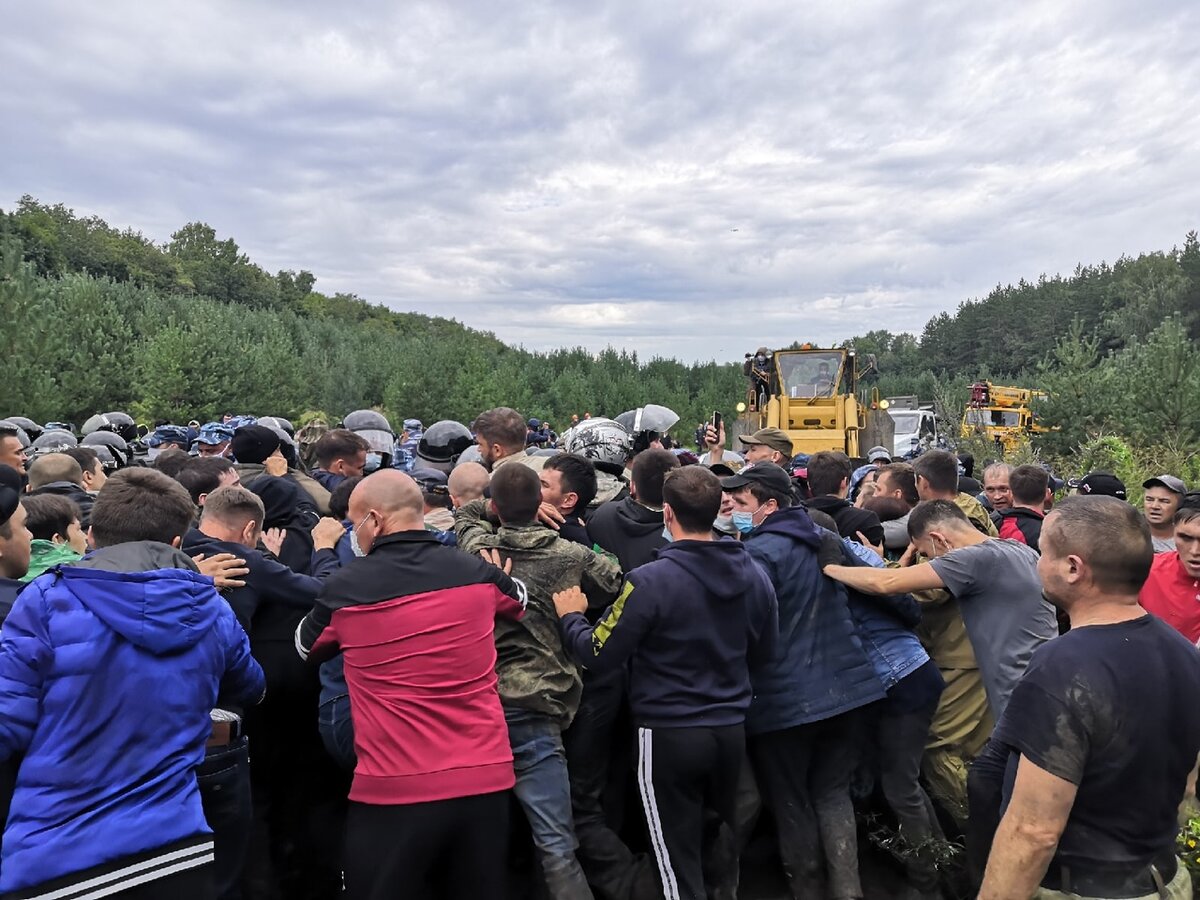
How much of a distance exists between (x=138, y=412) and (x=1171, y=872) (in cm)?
2778

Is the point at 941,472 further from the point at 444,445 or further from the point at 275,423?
the point at 275,423

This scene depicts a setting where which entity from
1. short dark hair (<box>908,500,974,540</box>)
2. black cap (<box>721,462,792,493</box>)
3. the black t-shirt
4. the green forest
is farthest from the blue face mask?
the green forest

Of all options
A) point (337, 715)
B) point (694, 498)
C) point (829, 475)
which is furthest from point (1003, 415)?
point (337, 715)

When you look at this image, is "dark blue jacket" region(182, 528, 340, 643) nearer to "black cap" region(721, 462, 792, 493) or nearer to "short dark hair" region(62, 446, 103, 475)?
"black cap" region(721, 462, 792, 493)

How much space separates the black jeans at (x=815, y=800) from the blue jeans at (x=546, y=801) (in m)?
0.96

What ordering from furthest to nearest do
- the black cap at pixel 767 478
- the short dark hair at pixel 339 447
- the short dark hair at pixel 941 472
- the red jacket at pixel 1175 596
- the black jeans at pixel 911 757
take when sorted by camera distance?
the short dark hair at pixel 339 447
the short dark hair at pixel 941 472
the red jacket at pixel 1175 596
the black cap at pixel 767 478
the black jeans at pixel 911 757

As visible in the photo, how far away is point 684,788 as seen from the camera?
300 cm

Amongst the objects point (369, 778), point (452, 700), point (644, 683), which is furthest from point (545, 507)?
point (369, 778)

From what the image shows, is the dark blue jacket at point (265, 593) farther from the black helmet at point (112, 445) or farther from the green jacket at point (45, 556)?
the black helmet at point (112, 445)

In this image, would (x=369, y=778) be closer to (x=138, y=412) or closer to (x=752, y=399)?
(x=752, y=399)

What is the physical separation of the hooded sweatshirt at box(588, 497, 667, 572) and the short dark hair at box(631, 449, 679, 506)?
3.9 inches

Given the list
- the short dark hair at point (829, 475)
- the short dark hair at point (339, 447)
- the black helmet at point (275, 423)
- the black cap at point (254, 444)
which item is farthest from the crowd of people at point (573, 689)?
the black helmet at point (275, 423)

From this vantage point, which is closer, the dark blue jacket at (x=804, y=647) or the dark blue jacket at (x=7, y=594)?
the dark blue jacket at (x=7, y=594)

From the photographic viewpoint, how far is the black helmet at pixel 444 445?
20.4 ft
